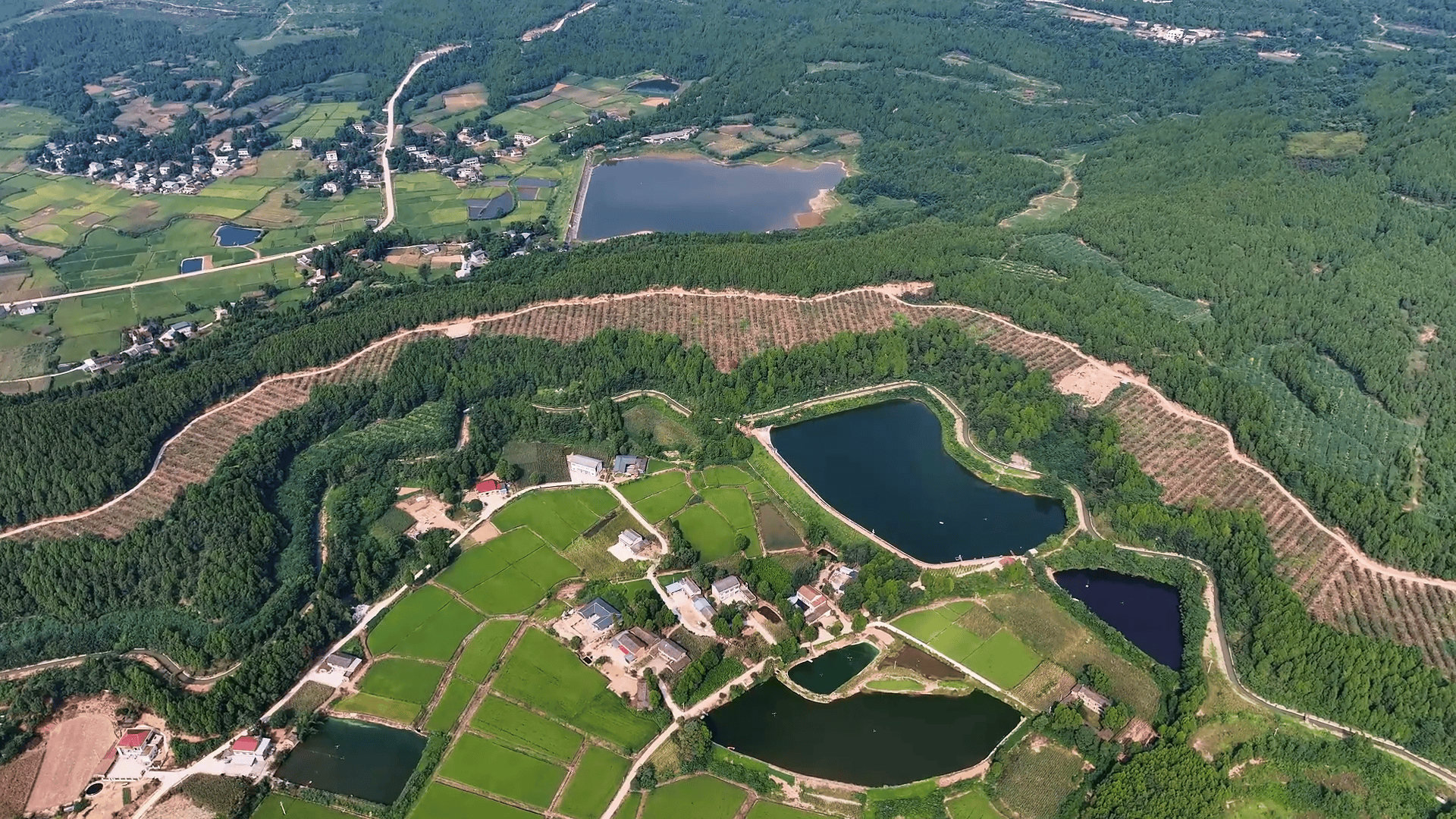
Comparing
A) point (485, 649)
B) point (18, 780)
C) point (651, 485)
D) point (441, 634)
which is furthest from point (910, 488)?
point (18, 780)

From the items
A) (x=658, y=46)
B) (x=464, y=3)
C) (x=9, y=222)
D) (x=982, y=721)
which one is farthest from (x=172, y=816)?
(x=464, y=3)

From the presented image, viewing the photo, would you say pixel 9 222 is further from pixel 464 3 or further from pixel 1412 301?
pixel 1412 301

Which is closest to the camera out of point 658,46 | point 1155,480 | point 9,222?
point 1155,480

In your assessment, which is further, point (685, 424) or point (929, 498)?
point (685, 424)

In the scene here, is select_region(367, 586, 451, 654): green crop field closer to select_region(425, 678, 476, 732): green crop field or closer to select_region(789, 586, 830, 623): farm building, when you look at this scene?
select_region(425, 678, 476, 732): green crop field

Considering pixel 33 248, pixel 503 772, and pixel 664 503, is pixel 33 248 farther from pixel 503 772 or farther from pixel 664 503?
pixel 503 772

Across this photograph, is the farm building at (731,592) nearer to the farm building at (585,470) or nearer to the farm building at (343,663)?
the farm building at (585,470)
